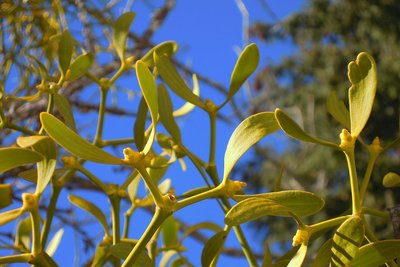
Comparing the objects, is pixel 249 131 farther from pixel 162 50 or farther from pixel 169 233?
pixel 169 233

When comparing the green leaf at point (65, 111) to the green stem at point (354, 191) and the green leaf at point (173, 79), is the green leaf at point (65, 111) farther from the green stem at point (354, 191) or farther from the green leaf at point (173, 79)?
the green stem at point (354, 191)

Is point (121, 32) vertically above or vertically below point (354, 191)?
above

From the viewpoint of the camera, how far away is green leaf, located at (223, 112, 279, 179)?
0.33 meters

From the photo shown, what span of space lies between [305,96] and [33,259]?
26.1 feet

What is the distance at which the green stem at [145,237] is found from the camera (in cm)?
29

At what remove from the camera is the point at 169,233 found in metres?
0.55

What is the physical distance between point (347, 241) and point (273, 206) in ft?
0.13

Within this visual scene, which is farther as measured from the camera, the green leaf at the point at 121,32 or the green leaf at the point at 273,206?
the green leaf at the point at 121,32

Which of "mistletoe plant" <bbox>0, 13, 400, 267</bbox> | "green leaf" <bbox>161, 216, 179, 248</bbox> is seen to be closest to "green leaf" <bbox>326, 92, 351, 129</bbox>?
"mistletoe plant" <bbox>0, 13, 400, 267</bbox>

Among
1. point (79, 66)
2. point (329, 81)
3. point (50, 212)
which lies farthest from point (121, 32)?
point (329, 81)

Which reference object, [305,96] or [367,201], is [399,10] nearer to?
[305,96]

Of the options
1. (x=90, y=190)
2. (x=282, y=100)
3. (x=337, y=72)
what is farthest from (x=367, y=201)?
(x=90, y=190)

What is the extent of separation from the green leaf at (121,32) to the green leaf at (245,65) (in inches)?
5.4

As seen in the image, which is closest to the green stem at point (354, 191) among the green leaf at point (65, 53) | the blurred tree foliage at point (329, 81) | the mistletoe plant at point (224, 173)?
the mistletoe plant at point (224, 173)
